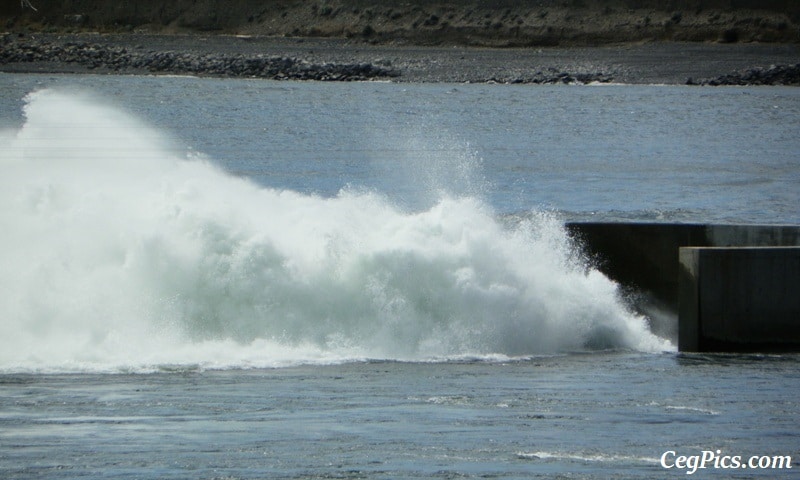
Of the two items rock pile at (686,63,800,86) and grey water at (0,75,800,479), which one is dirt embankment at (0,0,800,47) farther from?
grey water at (0,75,800,479)

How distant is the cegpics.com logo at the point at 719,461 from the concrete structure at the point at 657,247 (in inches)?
261

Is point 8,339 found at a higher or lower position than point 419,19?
lower

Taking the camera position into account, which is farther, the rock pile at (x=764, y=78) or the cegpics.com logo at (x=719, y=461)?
the rock pile at (x=764, y=78)

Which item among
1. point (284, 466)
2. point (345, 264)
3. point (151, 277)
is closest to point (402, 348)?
point (345, 264)

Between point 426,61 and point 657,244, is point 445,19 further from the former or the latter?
point 657,244

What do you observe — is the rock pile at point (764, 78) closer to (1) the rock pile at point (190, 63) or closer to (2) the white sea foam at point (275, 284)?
(1) the rock pile at point (190, 63)

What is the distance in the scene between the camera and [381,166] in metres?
42.8

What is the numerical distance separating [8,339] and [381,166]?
26.1 m

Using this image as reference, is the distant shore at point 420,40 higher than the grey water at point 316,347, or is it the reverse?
the distant shore at point 420,40

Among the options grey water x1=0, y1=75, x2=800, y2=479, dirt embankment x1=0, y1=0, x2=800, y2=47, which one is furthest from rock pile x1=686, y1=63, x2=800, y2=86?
grey water x1=0, y1=75, x2=800, y2=479

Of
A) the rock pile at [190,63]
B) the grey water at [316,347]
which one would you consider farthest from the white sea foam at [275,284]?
the rock pile at [190,63]

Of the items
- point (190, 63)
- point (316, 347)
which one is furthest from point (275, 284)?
point (190, 63)

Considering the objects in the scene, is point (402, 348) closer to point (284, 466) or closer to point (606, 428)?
point (606, 428)

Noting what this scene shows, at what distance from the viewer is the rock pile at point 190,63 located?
9631 centimetres
